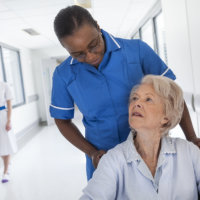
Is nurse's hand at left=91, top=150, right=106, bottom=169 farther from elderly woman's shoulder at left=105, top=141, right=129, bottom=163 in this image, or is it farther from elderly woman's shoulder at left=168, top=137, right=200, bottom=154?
elderly woman's shoulder at left=168, top=137, right=200, bottom=154

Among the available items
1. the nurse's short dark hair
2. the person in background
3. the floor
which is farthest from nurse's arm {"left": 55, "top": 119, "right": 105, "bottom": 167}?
the person in background

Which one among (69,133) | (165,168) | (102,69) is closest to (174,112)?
(165,168)

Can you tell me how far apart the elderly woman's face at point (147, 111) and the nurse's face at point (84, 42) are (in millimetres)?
361

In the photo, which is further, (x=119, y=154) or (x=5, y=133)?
(x=5, y=133)

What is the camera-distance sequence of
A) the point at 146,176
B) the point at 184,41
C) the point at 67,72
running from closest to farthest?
the point at 146,176
the point at 67,72
the point at 184,41

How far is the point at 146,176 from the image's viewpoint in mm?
1220

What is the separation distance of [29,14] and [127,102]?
11.3ft

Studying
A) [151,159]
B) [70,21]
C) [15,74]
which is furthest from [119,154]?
[15,74]

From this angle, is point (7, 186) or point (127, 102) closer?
point (127, 102)

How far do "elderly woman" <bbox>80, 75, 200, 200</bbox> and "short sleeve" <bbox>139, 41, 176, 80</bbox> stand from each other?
131 mm

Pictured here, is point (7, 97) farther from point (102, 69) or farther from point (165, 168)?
point (165, 168)

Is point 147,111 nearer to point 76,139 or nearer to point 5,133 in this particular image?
point 76,139

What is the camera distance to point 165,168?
1.25m

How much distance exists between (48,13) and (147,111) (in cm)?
355
